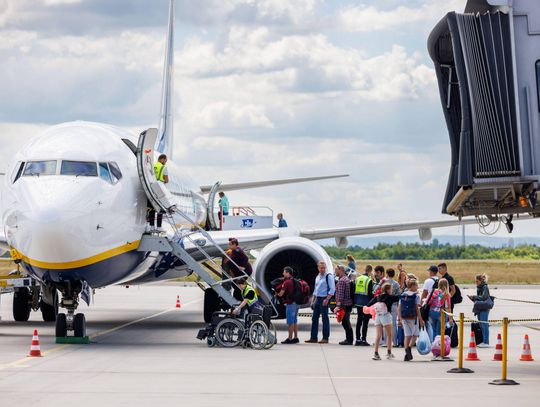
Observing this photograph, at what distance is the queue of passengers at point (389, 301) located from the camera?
1897cm

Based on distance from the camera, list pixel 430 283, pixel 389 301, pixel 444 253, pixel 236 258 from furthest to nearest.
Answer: pixel 444 253 → pixel 236 258 → pixel 430 283 → pixel 389 301

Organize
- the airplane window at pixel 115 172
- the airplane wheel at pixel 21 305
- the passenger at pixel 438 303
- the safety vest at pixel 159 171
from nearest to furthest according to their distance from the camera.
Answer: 1. the passenger at pixel 438 303
2. the airplane window at pixel 115 172
3. the safety vest at pixel 159 171
4. the airplane wheel at pixel 21 305

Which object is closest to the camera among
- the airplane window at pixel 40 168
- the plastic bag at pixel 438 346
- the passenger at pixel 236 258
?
the plastic bag at pixel 438 346

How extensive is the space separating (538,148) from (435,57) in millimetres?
2340

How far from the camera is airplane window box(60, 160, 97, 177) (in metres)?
20.4

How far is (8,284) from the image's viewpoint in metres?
23.7

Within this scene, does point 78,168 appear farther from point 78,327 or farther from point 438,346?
point 438,346

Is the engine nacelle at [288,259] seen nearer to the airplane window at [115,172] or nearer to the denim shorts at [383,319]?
the airplane window at [115,172]

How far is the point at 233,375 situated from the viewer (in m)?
16.1

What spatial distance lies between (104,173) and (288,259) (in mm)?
6404

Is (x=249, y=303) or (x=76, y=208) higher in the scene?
(x=76, y=208)

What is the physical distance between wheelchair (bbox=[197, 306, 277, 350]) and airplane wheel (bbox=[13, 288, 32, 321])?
7693mm

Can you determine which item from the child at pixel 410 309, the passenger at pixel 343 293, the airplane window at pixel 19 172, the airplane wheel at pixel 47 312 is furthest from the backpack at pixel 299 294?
the airplane wheel at pixel 47 312

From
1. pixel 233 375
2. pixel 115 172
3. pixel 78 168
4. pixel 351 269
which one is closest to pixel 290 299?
pixel 351 269
